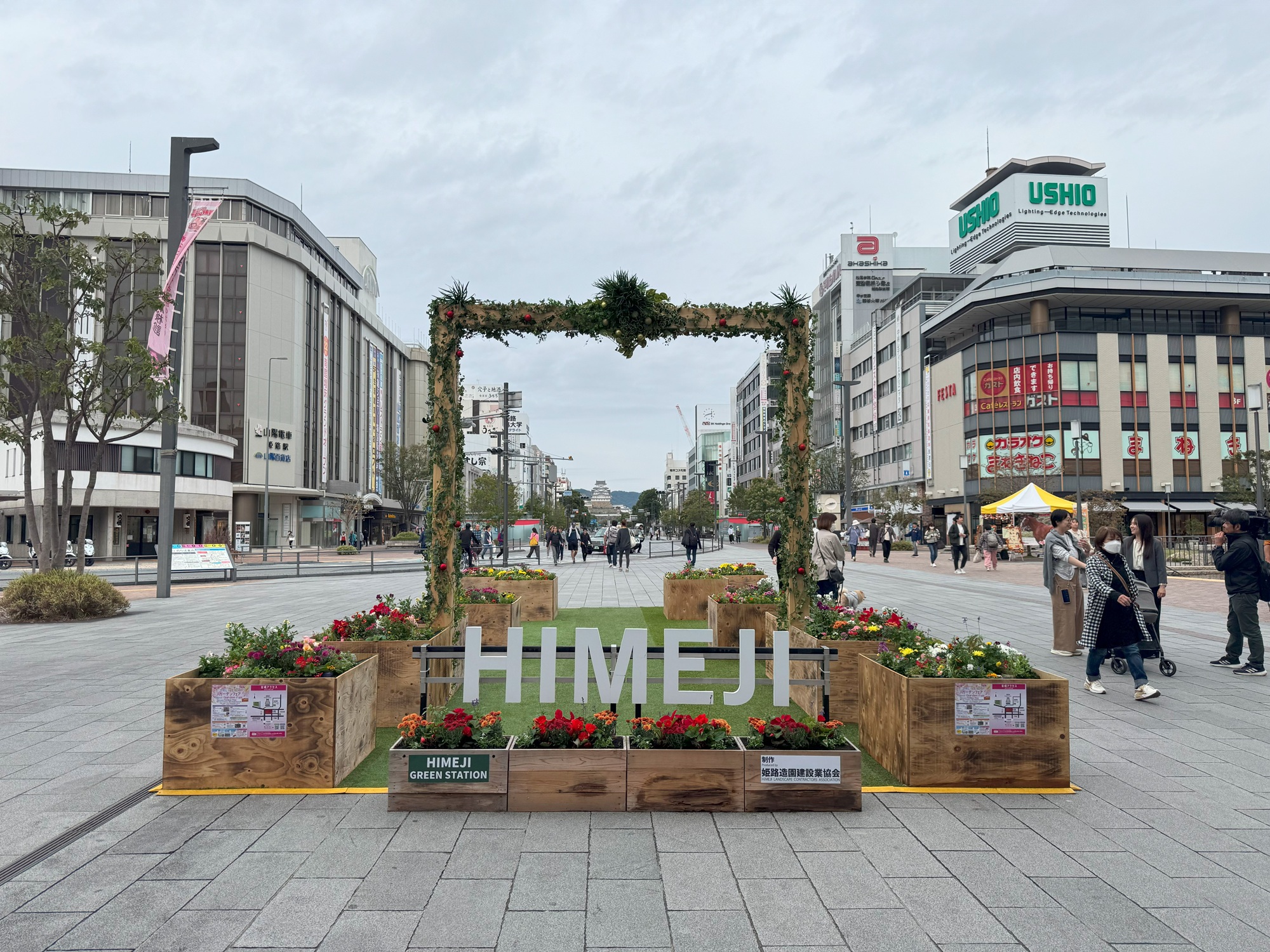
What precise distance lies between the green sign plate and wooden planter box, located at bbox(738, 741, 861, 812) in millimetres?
1637

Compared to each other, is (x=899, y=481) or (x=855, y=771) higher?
(x=899, y=481)

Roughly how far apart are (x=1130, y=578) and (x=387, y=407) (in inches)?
3046

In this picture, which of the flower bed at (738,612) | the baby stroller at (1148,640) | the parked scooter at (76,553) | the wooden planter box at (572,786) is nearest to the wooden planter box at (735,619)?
the flower bed at (738,612)

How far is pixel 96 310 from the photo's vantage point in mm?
14758

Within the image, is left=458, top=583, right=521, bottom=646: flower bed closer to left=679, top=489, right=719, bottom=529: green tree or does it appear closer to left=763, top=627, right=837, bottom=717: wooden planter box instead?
left=763, top=627, right=837, bottom=717: wooden planter box

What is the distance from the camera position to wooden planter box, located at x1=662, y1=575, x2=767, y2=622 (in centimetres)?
1333

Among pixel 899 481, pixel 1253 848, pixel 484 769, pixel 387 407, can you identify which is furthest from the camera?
pixel 387 407

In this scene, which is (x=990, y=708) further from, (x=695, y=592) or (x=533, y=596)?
(x=533, y=596)

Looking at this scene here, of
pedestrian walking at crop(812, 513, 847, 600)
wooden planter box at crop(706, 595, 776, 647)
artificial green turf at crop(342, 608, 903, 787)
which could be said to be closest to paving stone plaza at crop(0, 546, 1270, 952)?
artificial green turf at crop(342, 608, 903, 787)

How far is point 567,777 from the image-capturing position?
4.77 m

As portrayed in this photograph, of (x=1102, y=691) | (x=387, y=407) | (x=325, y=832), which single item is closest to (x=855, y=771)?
(x=325, y=832)

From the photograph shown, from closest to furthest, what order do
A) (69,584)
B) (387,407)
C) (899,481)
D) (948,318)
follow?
(69,584), (948,318), (899,481), (387,407)

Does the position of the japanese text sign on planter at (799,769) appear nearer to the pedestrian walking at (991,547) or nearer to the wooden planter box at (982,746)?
the wooden planter box at (982,746)

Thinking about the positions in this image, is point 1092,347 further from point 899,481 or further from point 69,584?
point 69,584
